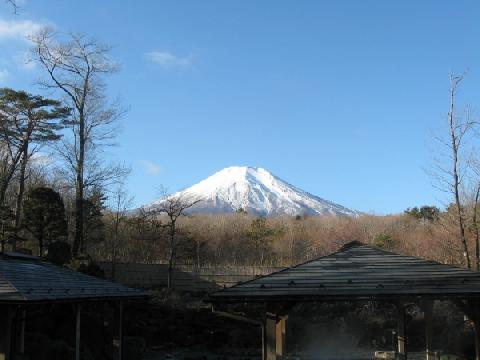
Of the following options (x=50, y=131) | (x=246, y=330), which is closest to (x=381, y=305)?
(x=246, y=330)

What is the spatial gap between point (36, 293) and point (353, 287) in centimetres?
524

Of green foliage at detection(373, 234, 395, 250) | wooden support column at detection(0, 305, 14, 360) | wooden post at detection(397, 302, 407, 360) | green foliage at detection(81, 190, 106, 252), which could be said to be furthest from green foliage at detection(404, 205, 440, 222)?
wooden support column at detection(0, 305, 14, 360)

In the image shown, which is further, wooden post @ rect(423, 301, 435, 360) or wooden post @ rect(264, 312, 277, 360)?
wooden post @ rect(423, 301, 435, 360)

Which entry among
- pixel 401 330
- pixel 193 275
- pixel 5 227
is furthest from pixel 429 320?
pixel 193 275

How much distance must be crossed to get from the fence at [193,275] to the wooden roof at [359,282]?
56.4ft

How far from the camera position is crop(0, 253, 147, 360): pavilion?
30.3ft

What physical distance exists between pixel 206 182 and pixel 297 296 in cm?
12885

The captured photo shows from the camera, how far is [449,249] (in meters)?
22.5

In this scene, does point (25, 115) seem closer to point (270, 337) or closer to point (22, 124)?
point (22, 124)

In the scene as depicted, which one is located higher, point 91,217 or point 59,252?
point 91,217

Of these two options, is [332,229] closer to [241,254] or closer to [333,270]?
[241,254]

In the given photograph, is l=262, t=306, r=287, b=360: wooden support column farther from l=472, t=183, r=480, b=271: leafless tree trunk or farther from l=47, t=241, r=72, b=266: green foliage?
l=47, t=241, r=72, b=266: green foliage

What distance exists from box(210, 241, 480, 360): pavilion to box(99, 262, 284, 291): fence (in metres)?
17.4

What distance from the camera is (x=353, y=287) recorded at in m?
8.61
